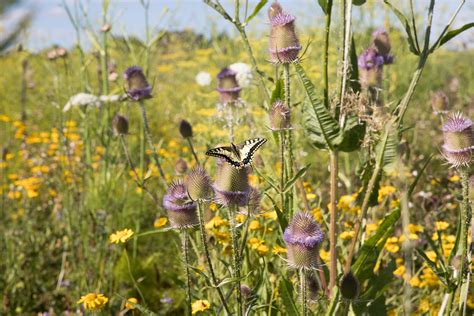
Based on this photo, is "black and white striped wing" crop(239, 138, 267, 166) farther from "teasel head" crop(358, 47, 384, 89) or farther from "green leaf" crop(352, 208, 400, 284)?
"teasel head" crop(358, 47, 384, 89)

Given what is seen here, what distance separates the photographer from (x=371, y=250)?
174 centimetres

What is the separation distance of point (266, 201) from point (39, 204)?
68.3 inches

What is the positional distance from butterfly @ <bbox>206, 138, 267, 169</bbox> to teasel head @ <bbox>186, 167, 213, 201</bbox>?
0.12 metres

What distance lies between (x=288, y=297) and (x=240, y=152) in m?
0.48

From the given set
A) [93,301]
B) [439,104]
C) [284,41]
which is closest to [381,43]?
[439,104]

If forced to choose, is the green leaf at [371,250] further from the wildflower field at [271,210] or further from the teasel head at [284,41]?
the teasel head at [284,41]

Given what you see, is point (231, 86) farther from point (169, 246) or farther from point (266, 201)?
point (169, 246)

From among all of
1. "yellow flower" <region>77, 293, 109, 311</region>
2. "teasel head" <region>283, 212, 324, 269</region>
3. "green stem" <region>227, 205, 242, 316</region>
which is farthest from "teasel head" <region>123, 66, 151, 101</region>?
"teasel head" <region>283, 212, 324, 269</region>

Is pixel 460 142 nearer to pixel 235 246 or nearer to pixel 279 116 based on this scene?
pixel 279 116

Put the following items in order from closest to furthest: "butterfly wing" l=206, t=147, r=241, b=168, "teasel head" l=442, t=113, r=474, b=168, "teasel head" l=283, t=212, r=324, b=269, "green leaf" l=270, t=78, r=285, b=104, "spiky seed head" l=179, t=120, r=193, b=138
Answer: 1. "butterfly wing" l=206, t=147, r=241, b=168
2. "teasel head" l=283, t=212, r=324, b=269
3. "teasel head" l=442, t=113, r=474, b=168
4. "green leaf" l=270, t=78, r=285, b=104
5. "spiky seed head" l=179, t=120, r=193, b=138

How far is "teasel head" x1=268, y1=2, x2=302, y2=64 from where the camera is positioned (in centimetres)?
172

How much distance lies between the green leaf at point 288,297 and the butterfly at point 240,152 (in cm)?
39

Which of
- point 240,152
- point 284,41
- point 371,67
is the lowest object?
point 240,152

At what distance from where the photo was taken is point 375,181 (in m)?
1.78
